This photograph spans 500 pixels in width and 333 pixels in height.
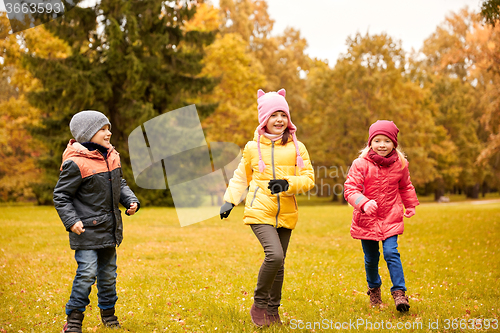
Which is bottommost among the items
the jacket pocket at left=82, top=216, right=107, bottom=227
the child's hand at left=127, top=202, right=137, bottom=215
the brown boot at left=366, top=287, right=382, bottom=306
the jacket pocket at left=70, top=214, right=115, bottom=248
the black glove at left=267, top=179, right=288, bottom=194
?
the brown boot at left=366, top=287, right=382, bottom=306

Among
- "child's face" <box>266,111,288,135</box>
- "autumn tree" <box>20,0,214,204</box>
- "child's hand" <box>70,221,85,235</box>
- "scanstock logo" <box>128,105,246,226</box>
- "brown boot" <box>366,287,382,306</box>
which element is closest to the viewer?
"child's hand" <box>70,221,85,235</box>

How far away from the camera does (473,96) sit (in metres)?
44.3

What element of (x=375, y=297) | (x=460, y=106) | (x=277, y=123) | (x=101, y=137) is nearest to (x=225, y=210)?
(x=277, y=123)

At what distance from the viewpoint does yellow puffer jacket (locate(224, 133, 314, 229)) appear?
423 cm

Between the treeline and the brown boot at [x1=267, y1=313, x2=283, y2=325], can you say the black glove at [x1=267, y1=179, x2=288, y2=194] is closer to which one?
the brown boot at [x1=267, y1=313, x2=283, y2=325]

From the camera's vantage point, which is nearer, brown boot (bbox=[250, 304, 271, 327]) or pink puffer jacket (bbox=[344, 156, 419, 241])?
brown boot (bbox=[250, 304, 271, 327])

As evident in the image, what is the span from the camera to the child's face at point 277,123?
438 centimetres

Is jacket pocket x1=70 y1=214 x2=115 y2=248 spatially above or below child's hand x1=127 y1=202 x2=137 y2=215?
below

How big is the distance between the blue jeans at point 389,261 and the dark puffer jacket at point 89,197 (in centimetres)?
275

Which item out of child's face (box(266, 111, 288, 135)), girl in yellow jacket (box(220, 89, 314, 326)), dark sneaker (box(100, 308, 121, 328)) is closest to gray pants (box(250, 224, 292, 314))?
girl in yellow jacket (box(220, 89, 314, 326))

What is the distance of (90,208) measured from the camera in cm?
405

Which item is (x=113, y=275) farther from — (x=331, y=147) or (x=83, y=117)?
(x=331, y=147)

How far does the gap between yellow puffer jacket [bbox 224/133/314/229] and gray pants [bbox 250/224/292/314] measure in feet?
0.36

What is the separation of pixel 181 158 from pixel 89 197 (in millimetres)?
21077
